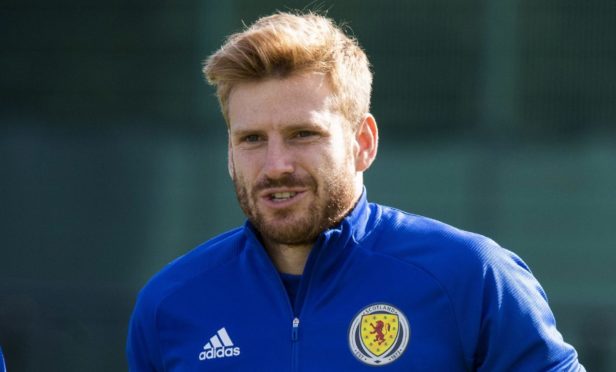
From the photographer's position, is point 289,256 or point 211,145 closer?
point 289,256

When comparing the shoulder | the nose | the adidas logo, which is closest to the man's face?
the nose

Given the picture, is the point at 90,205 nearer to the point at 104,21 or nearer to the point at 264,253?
the point at 104,21

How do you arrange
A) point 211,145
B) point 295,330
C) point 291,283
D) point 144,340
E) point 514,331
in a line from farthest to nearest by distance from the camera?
point 211,145 → point 144,340 → point 291,283 → point 295,330 → point 514,331

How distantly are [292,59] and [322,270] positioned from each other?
443mm

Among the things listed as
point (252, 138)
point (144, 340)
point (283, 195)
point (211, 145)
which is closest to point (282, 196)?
point (283, 195)

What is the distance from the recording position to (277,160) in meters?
2.55

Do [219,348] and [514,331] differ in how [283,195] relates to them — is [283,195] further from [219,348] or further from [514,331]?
[514,331]

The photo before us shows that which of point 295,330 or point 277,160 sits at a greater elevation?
point 277,160

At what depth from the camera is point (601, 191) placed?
6.68 metres

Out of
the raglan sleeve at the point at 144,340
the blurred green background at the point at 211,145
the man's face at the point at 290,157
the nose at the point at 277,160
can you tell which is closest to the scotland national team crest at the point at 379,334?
Answer: the man's face at the point at 290,157

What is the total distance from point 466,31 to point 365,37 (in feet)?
1.77

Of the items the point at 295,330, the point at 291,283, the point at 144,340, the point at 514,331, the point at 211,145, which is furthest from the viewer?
the point at 211,145

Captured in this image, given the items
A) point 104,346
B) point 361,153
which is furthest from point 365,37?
point 361,153

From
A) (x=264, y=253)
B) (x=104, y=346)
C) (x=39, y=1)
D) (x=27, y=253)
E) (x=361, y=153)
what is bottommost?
(x=104, y=346)
